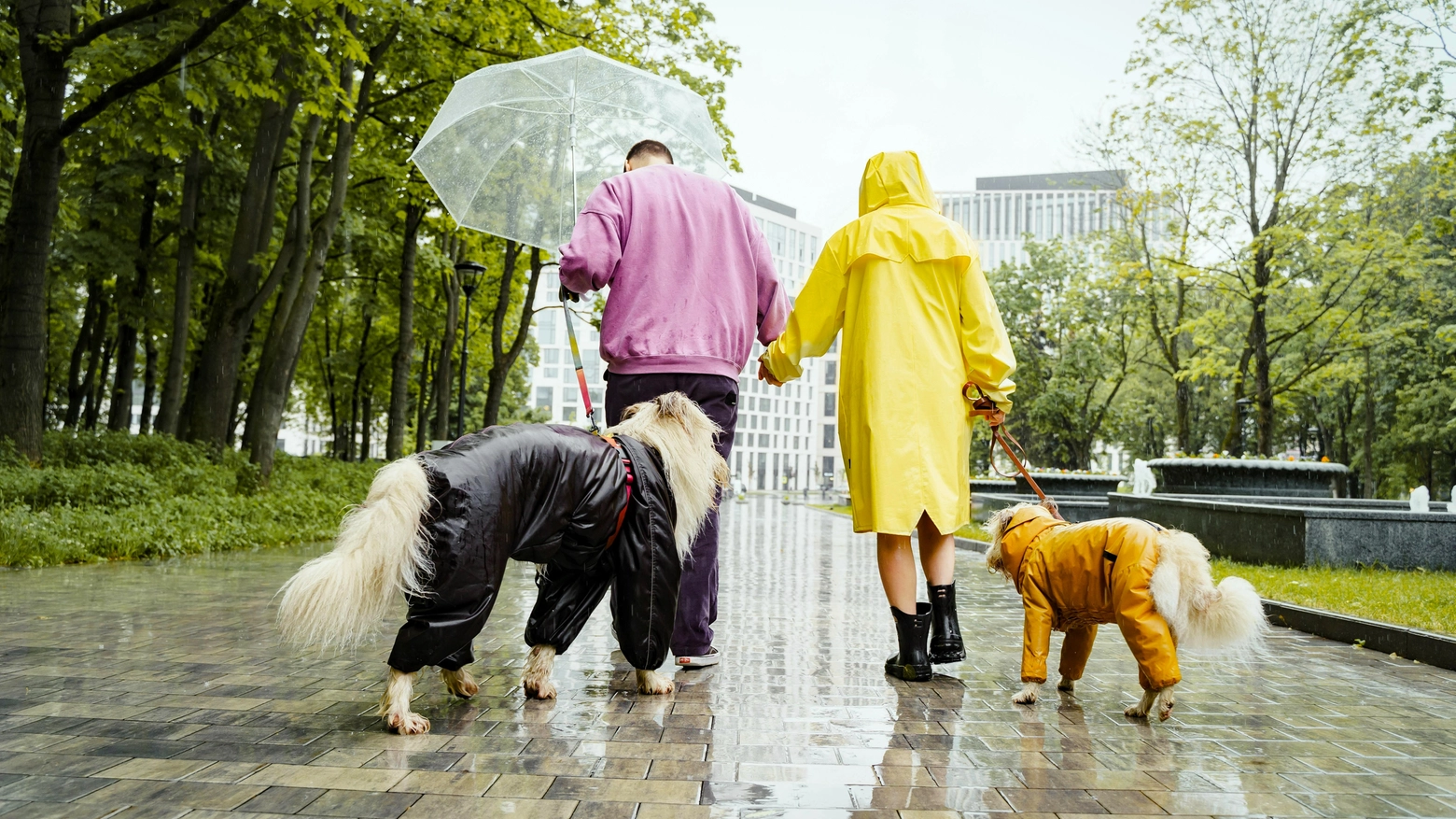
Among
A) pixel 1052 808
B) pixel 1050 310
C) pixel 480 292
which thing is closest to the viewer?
pixel 1052 808

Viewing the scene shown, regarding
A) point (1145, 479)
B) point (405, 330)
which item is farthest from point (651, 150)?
point (405, 330)

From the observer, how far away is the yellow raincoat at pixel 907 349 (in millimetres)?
4664

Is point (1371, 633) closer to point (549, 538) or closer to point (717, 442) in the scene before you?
point (717, 442)

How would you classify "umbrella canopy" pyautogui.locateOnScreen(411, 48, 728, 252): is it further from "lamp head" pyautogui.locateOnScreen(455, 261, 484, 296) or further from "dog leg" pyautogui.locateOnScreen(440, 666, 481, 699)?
"lamp head" pyautogui.locateOnScreen(455, 261, 484, 296)

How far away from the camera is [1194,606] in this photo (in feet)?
12.7

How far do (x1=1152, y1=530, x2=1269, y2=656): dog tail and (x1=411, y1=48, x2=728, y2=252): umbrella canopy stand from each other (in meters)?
3.44

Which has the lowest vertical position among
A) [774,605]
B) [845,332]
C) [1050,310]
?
[774,605]

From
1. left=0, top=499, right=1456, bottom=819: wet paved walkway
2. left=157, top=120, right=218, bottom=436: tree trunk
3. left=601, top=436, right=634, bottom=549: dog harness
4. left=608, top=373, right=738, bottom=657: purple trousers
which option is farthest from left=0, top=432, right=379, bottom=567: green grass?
left=601, top=436, right=634, bottom=549: dog harness

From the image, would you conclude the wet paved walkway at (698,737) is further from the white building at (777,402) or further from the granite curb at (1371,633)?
the white building at (777,402)

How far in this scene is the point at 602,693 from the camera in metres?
4.11

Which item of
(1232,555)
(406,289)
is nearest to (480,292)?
(406,289)

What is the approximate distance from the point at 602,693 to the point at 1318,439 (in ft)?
160

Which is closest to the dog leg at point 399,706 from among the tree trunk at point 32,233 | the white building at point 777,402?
the tree trunk at point 32,233

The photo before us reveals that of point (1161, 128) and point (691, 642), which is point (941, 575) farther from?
point (1161, 128)
